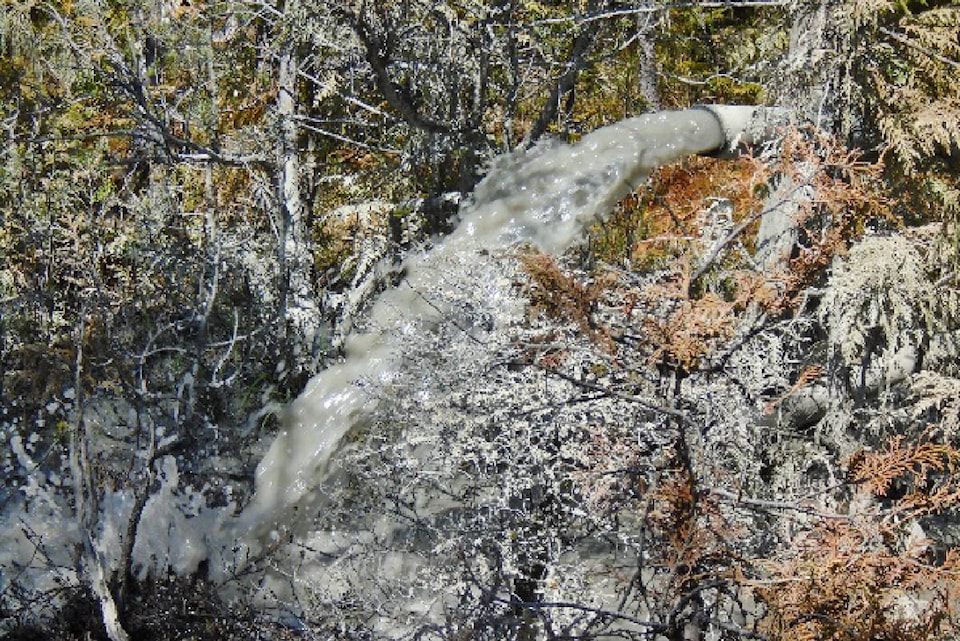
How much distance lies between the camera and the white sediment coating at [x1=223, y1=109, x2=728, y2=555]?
6805 millimetres

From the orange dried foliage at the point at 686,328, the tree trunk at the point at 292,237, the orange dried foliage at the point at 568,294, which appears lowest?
the tree trunk at the point at 292,237

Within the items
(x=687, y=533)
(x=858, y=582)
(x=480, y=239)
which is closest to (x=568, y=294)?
(x=687, y=533)

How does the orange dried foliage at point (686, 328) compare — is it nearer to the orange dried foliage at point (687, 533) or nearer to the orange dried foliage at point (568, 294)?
the orange dried foliage at point (568, 294)

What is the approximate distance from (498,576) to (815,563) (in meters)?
2.09

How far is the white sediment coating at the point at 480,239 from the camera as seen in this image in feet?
22.3

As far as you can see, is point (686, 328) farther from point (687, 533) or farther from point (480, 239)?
point (480, 239)

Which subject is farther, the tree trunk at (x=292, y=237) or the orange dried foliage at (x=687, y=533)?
the tree trunk at (x=292, y=237)

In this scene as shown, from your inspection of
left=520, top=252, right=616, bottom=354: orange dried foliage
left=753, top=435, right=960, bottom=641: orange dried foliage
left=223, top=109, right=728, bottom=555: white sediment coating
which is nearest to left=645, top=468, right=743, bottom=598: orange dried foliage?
left=753, top=435, right=960, bottom=641: orange dried foliage

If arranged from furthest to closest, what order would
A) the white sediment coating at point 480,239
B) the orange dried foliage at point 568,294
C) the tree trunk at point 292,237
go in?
the tree trunk at point 292,237
the white sediment coating at point 480,239
the orange dried foliage at point 568,294

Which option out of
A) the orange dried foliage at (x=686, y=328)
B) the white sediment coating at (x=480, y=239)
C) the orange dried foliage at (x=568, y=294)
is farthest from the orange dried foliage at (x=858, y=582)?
the white sediment coating at (x=480, y=239)

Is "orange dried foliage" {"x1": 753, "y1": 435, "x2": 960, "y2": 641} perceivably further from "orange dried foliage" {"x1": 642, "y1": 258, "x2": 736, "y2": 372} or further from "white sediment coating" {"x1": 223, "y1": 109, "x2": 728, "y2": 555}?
"white sediment coating" {"x1": 223, "y1": 109, "x2": 728, "y2": 555}

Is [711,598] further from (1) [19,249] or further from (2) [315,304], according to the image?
(1) [19,249]

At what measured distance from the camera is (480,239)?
7418 millimetres

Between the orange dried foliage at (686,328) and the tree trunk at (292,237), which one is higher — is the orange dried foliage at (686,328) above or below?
above
